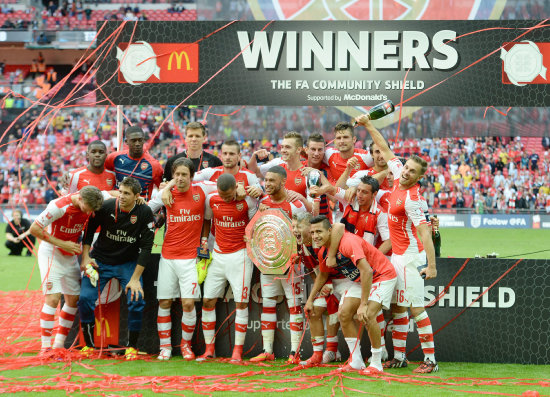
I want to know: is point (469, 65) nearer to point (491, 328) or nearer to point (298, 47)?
point (298, 47)

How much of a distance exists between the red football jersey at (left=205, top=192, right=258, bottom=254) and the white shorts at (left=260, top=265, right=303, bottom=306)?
0.49 metres

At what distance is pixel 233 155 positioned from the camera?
24.8 ft

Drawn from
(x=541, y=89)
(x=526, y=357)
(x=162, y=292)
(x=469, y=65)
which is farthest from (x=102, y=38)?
(x=526, y=357)

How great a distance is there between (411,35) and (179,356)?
4.66 m

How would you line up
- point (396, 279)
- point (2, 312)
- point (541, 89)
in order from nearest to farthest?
point (396, 279) < point (541, 89) < point (2, 312)

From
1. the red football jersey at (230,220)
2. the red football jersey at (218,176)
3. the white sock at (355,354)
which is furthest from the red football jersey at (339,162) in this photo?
the white sock at (355,354)

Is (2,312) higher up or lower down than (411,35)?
lower down

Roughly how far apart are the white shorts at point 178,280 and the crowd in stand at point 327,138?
670cm

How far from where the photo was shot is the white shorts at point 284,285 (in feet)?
23.8

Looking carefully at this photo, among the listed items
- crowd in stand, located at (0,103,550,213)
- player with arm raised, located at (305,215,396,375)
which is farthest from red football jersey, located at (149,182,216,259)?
crowd in stand, located at (0,103,550,213)

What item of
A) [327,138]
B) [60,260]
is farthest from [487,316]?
[327,138]

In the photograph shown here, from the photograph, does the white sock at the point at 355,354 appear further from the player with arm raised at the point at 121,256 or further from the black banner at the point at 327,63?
the black banner at the point at 327,63

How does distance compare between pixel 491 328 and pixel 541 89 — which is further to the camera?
pixel 541 89

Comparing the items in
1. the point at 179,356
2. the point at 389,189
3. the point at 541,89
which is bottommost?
the point at 179,356
